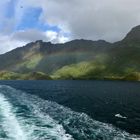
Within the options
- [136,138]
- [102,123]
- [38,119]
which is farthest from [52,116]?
[136,138]

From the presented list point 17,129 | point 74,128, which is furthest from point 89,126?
point 17,129

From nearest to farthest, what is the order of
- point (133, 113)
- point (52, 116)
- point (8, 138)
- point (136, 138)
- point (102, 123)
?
point (8, 138) < point (136, 138) < point (102, 123) < point (52, 116) < point (133, 113)

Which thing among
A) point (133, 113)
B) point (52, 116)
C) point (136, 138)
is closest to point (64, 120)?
point (52, 116)

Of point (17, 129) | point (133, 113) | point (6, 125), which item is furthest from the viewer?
point (133, 113)

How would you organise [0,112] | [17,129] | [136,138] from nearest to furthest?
[136,138], [17,129], [0,112]

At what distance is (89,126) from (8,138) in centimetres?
1929

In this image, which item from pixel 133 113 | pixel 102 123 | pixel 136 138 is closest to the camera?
pixel 136 138

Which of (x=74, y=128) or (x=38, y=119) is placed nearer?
(x=74, y=128)

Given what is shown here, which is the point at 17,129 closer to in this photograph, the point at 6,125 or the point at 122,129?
the point at 6,125

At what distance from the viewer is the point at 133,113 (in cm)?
8356

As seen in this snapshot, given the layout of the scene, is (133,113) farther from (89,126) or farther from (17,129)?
(17,129)

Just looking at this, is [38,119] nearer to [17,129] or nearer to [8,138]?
[17,129]

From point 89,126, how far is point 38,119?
42.8ft

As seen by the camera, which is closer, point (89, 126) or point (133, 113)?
point (89, 126)
